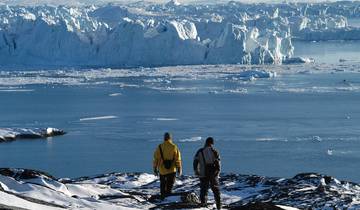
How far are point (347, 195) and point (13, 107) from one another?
1089 inches

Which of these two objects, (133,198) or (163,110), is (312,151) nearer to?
(163,110)

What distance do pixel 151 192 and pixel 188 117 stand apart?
72.0 ft

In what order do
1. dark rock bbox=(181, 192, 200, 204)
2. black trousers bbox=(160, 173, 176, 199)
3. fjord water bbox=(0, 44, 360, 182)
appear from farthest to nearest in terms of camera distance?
fjord water bbox=(0, 44, 360, 182), black trousers bbox=(160, 173, 176, 199), dark rock bbox=(181, 192, 200, 204)

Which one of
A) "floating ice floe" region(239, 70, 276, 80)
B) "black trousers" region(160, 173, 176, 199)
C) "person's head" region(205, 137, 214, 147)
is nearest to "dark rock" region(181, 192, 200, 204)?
"black trousers" region(160, 173, 176, 199)

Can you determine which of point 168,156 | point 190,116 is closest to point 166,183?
point 168,156

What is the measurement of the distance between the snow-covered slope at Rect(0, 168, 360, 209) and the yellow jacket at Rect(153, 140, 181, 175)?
310mm

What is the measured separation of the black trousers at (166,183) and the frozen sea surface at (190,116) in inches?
464

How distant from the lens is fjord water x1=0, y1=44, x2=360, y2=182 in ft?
72.7

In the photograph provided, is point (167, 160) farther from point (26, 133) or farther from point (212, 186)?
point (26, 133)

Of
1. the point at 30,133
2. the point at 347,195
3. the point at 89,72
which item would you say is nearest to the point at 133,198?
the point at 347,195

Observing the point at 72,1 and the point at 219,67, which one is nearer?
the point at 219,67

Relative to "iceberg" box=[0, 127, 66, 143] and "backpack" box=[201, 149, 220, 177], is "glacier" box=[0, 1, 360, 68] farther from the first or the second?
"backpack" box=[201, 149, 220, 177]

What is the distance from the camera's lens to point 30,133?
1077 inches

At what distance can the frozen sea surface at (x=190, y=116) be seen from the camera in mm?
22219
